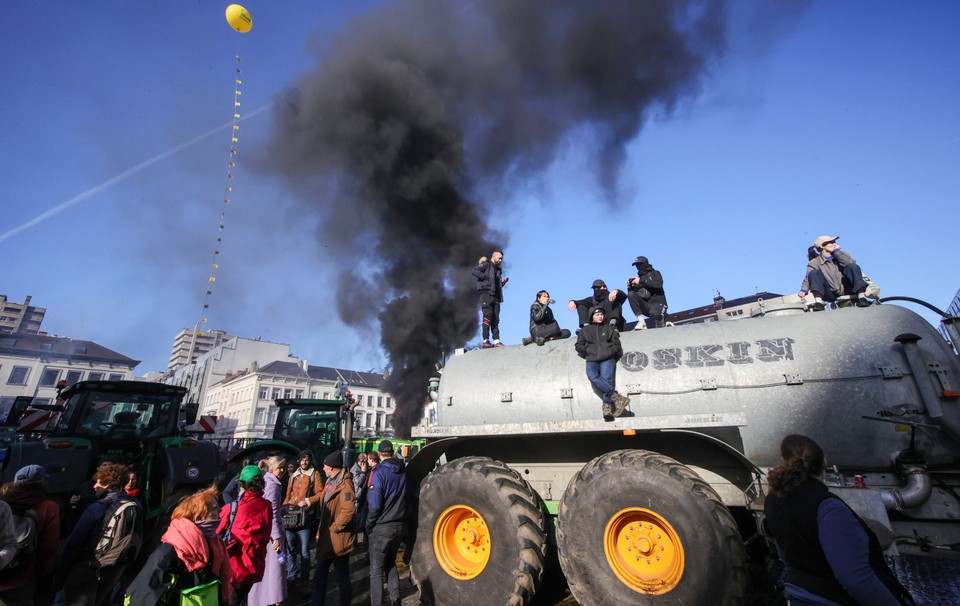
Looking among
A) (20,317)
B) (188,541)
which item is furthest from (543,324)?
(20,317)

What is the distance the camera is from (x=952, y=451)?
3730 millimetres

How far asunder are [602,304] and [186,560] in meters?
5.28

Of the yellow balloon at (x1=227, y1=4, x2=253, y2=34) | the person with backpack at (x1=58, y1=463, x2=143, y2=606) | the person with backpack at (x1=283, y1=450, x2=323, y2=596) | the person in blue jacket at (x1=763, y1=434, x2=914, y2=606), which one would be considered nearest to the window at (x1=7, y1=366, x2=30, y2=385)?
the yellow balloon at (x1=227, y1=4, x2=253, y2=34)

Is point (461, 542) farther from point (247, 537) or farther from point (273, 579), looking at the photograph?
point (247, 537)

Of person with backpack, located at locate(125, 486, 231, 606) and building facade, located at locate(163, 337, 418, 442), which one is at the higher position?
building facade, located at locate(163, 337, 418, 442)

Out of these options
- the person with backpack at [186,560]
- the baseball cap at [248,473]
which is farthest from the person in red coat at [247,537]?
the person with backpack at [186,560]

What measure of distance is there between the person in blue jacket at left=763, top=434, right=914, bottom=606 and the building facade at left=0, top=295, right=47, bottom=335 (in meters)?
117

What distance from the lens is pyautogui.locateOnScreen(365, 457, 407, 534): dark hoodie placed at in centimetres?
489

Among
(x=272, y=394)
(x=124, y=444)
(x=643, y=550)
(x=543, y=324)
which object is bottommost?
(x=643, y=550)

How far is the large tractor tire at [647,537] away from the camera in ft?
11.6

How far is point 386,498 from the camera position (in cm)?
494

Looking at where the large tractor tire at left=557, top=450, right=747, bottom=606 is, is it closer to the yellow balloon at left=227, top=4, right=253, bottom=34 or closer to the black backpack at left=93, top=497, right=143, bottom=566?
the black backpack at left=93, top=497, right=143, bottom=566

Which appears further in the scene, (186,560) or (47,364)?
(47,364)

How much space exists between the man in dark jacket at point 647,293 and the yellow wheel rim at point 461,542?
3453mm
